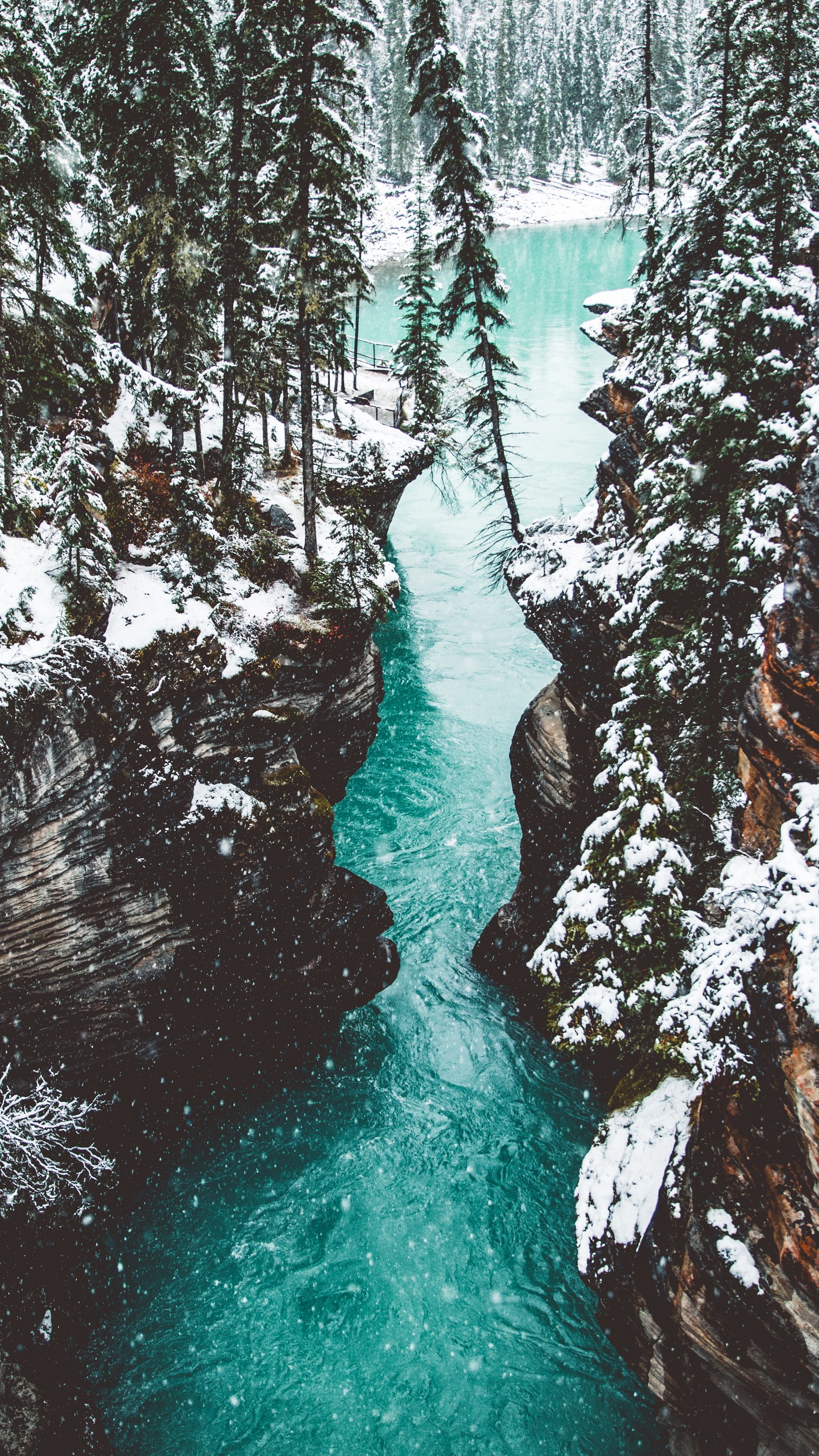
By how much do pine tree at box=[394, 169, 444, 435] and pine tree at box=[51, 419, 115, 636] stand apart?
26114 millimetres

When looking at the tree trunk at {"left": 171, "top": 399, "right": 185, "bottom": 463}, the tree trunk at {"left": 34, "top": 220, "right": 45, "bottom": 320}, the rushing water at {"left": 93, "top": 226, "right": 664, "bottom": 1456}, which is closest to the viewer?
the rushing water at {"left": 93, "top": 226, "right": 664, "bottom": 1456}

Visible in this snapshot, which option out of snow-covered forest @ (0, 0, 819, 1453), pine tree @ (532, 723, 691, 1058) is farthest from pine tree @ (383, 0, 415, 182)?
pine tree @ (532, 723, 691, 1058)

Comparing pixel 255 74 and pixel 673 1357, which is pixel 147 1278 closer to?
pixel 673 1357

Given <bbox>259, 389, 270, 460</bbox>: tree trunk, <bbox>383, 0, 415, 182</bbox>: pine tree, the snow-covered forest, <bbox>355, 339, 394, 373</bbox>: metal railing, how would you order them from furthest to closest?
<bbox>383, 0, 415, 182</bbox>: pine tree, <bbox>355, 339, 394, 373</bbox>: metal railing, <bbox>259, 389, 270, 460</bbox>: tree trunk, the snow-covered forest

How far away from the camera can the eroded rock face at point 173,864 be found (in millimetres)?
13781

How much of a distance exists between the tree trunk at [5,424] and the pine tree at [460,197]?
11.9 m

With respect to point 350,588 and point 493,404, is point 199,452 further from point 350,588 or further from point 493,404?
point 493,404

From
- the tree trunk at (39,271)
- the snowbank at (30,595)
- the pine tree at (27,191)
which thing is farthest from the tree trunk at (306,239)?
the snowbank at (30,595)

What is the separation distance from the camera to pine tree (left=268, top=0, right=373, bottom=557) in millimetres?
15898

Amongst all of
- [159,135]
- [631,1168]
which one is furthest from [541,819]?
[159,135]

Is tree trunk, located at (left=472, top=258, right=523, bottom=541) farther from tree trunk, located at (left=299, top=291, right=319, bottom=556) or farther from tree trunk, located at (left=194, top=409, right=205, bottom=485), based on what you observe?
tree trunk, located at (left=194, top=409, right=205, bottom=485)

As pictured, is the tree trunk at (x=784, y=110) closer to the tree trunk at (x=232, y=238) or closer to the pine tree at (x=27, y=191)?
the tree trunk at (x=232, y=238)

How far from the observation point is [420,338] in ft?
122

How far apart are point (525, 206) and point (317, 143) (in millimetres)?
109462
